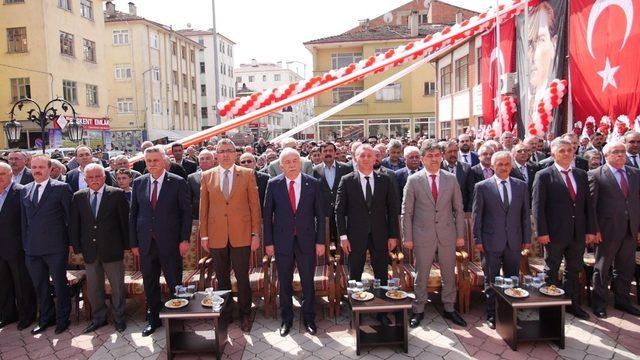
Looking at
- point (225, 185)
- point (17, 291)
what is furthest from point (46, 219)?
point (225, 185)

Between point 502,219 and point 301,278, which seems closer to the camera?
point 502,219

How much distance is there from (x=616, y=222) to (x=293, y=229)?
3.43 metres

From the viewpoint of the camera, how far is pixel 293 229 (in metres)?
4.88

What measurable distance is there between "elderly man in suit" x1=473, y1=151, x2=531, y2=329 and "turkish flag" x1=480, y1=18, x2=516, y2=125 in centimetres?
998

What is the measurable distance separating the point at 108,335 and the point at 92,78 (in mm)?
27260

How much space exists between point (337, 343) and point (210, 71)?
4829cm

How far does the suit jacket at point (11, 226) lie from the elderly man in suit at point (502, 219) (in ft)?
16.6

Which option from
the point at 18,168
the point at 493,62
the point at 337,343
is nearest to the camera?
the point at 337,343

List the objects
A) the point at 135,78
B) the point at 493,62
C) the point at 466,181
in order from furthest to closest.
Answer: the point at 135,78 → the point at 493,62 → the point at 466,181

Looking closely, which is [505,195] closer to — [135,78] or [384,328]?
[384,328]

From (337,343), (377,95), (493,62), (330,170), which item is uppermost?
(377,95)

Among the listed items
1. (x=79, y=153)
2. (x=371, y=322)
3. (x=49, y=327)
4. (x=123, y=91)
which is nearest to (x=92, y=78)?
(x=123, y=91)

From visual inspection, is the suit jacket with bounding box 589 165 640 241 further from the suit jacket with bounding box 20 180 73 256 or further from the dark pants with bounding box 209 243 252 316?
the suit jacket with bounding box 20 180 73 256

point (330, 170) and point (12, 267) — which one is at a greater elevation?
point (330, 170)
